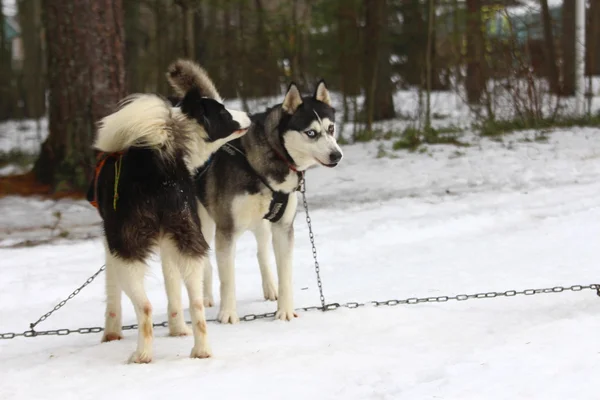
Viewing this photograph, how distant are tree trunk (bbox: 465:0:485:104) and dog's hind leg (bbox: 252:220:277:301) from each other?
28.3 feet

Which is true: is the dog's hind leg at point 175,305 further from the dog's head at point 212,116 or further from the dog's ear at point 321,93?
the dog's ear at point 321,93

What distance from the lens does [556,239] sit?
684cm

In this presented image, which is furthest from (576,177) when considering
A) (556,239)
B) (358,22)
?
(358,22)

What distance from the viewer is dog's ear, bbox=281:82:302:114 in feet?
15.6

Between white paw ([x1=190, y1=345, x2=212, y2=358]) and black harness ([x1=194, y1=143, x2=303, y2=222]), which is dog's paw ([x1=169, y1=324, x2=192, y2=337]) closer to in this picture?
white paw ([x1=190, y1=345, x2=212, y2=358])

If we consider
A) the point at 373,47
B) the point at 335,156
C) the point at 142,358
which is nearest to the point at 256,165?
the point at 335,156

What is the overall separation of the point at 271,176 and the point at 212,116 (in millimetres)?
891

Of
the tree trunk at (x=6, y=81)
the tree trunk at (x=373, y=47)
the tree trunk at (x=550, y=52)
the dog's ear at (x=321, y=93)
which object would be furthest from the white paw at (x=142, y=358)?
the tree trunk at (x=6, y=81)

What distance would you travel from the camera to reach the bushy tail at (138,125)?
3.60 metres

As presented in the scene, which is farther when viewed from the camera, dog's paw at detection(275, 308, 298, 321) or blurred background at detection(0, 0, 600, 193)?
blurred background at detection(0, 0, 600, 193)

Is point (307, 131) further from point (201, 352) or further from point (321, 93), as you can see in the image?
point (201, 352)

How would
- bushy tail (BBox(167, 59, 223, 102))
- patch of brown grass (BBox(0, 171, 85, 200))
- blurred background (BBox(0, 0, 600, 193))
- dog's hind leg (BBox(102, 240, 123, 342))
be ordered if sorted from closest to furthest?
dog's hind leg (BBox(102, 240, 123, 342))
bushy tail (BBox(167, 59, 223, 102))
patch of brown grass (BBox(0, 171, 85, 200))
blurred background (BBox(0, 0, 600, 193))

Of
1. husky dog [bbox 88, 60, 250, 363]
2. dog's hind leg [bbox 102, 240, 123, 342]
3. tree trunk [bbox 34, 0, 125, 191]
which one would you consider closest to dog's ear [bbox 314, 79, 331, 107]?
husky dog [bbox 88, 60, 250, 363]

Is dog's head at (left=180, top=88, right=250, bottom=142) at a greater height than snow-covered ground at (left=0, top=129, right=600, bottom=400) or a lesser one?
greater
